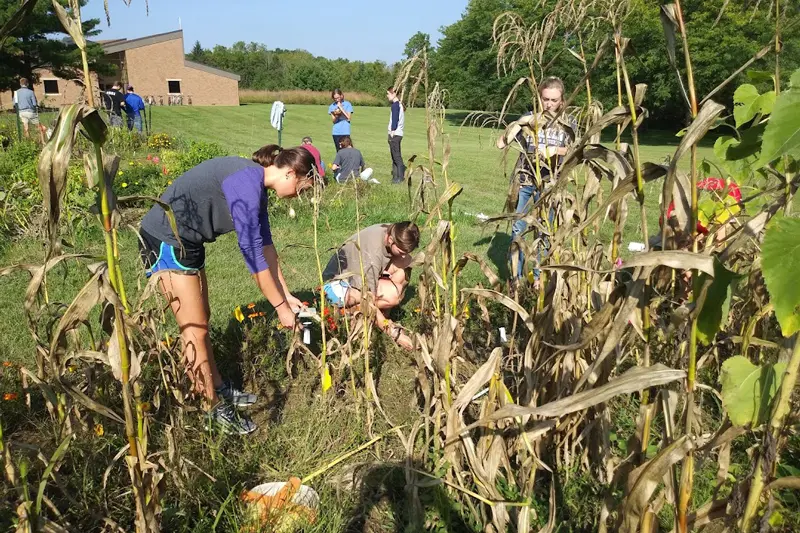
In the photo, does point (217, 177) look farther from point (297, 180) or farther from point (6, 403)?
point (6, 403)

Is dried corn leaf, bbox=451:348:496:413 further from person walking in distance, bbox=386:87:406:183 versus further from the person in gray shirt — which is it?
the person in gray shirt

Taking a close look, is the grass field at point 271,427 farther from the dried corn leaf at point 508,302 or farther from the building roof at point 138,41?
the building roof at point 138,41

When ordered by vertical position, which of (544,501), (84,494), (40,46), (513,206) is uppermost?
(40,46)

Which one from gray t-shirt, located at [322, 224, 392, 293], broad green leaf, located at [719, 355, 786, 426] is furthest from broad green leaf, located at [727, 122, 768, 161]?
gray t-shirt, located at [322, 224, 392, 293]

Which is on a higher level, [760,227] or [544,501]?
[760,227]

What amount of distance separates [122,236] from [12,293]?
1364mm

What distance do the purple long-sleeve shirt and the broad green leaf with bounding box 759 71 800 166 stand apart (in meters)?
2.26

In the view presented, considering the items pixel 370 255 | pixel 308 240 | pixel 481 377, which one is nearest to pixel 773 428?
pixel 481 377

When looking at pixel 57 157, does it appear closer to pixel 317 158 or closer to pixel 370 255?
pixel 370 255

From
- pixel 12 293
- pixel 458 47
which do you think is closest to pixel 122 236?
pixel 12 293

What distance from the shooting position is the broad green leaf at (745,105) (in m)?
1.89

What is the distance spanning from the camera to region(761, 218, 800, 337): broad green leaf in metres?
0.98

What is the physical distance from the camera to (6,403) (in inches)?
115

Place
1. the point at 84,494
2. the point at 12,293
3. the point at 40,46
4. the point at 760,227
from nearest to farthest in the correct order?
the point at 760,227 → the point at 84,494 → the point at 12,293 → the point at 40,46
